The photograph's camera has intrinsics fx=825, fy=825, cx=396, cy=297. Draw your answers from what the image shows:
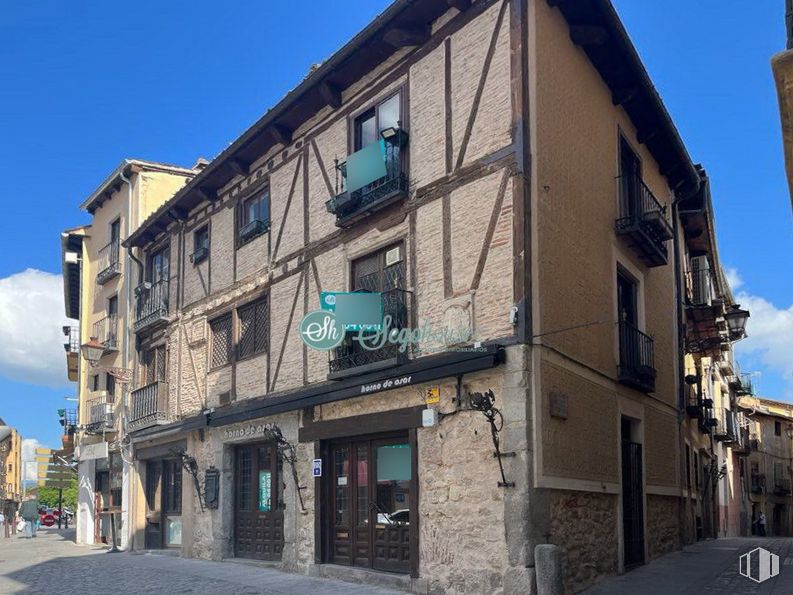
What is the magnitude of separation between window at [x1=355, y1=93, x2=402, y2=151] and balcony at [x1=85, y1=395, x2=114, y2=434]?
1330cm

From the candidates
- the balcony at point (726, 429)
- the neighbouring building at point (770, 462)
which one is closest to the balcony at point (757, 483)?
the neighbouring building at point (770, 462)

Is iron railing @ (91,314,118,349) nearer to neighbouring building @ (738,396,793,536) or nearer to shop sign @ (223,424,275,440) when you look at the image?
shop sign @ (223,424,275,440)

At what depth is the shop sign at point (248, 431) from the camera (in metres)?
15.5

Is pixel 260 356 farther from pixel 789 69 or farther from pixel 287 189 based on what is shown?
pixel 789 69

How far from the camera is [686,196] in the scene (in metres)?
19.3

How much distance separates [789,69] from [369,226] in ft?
27.6

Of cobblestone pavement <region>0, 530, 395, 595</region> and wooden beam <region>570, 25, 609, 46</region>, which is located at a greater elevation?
wooden beam <region>570, 25, 609, 46</region>

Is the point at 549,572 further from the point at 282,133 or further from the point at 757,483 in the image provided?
the point at 757,483

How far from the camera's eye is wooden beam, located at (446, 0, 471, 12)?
12.0m

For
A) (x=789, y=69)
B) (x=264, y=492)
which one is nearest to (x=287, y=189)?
(x=264, y=492)

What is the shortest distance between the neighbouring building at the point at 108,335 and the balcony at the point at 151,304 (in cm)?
94

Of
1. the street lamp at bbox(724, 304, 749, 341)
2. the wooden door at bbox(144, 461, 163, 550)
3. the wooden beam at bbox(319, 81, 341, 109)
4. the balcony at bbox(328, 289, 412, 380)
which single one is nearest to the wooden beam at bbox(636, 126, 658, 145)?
the street lamp at bbox(724, 304, 749, 341)

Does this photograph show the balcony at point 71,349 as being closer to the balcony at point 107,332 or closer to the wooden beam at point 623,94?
the balcony at point 107,332

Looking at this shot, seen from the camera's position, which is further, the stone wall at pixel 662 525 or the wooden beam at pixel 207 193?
the wooden beam at pixel 207 193
